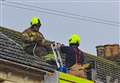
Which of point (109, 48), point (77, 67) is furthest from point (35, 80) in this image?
point (109, 48)

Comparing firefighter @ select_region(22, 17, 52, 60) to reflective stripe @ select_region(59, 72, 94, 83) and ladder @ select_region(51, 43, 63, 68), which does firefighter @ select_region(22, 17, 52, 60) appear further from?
reflective stripe @ select_region(59, 72, 94, 83)

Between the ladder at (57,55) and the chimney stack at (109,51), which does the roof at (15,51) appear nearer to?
the ladder at (57,55)

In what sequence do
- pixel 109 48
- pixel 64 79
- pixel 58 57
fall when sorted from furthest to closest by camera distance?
1. pixel 109 48
2. pixel 58 57
3. pixel 64 79

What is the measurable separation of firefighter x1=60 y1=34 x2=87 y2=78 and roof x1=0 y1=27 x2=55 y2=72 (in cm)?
87

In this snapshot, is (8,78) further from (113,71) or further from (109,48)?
(109,48)

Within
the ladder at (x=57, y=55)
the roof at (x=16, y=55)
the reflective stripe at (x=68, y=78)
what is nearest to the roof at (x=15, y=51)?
the roof at (x=16, y=55)

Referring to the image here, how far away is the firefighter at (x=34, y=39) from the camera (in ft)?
59.3

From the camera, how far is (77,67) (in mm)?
18438

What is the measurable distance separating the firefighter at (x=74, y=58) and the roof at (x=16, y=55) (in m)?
0.87

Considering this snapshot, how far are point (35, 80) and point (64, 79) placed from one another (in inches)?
35.4

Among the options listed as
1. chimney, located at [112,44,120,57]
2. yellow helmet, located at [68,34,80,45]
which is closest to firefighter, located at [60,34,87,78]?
yellow helmet, located at [68,34,80,45]

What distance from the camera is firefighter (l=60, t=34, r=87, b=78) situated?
60.6 feet

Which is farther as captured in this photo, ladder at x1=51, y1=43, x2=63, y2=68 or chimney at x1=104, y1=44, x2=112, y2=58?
chimney at x1=104, y1=44, x2=112, y2=58

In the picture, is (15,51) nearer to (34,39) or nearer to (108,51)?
(34,39)
